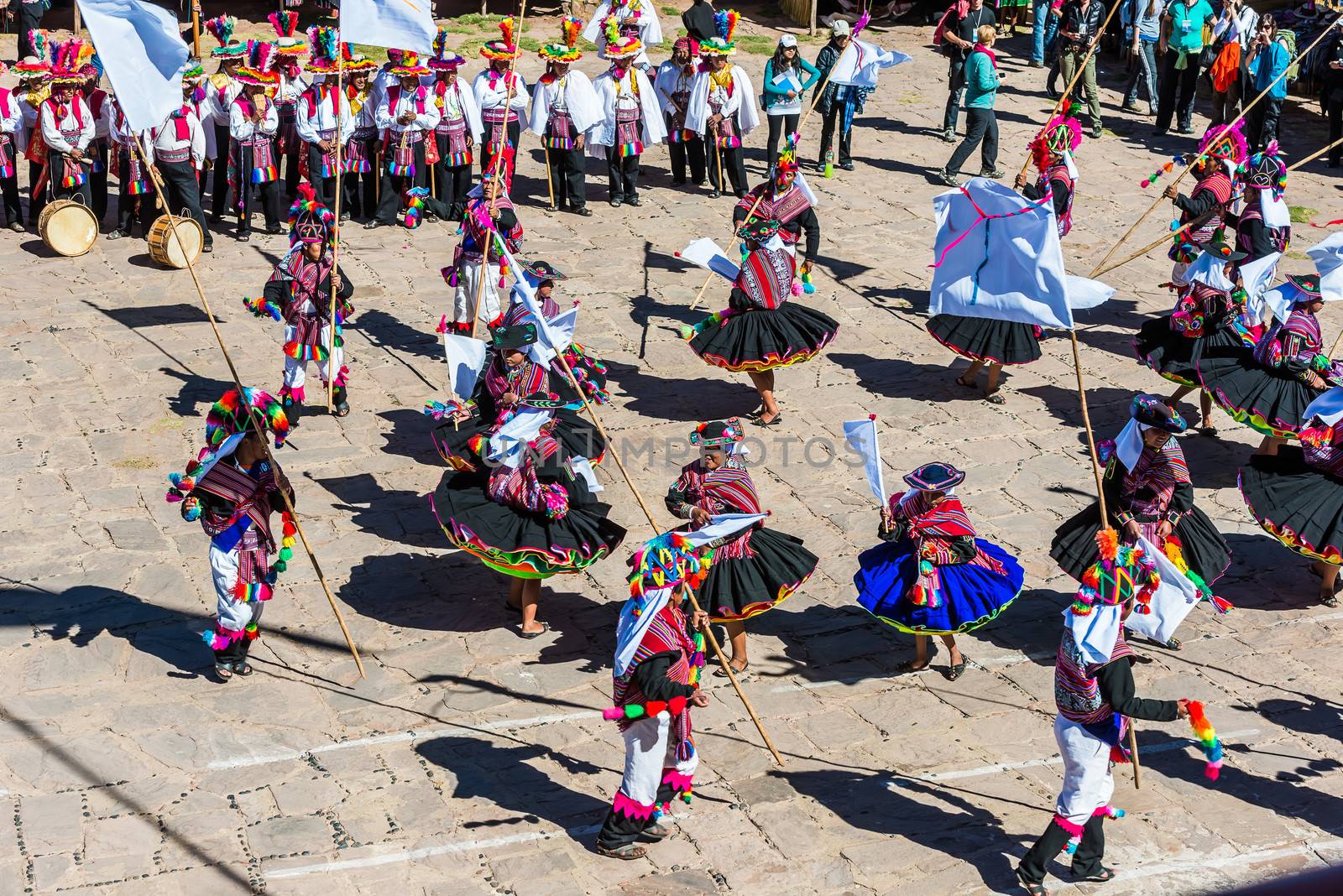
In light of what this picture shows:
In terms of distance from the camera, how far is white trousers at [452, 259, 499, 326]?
13000mm

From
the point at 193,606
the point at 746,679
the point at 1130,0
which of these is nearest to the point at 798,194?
the point at 746,679

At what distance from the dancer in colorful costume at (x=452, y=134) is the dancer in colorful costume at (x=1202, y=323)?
775 cm

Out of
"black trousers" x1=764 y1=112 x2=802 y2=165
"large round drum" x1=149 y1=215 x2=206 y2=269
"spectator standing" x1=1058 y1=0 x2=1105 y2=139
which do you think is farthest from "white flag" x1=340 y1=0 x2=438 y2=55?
"spectator standing" x1=1058 y1=0 x2=1105 y2=139

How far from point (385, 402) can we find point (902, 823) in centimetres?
648

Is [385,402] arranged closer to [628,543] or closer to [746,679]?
[628,543]

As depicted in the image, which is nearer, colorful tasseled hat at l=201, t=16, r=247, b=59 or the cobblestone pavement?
the cobblestone pavement

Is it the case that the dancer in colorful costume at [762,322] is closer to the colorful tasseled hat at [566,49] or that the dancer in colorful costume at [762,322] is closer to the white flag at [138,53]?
the white flag at [138,53]

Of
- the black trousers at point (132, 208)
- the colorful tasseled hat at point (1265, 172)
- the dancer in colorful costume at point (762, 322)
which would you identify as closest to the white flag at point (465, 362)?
the dancer in colorful costume at point (762, 322)

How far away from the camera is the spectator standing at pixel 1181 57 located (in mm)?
19734

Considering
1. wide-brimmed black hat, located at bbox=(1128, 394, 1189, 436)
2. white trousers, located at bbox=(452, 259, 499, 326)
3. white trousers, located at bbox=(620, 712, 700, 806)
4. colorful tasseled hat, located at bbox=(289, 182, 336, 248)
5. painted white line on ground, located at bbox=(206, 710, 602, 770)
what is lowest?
painted white line on ground, located at bbox=(206, 710, 602, 770)

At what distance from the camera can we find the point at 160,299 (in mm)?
14766

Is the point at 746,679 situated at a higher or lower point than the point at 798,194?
lower

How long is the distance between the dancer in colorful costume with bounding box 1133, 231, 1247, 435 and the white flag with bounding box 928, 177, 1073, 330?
10.2 feet

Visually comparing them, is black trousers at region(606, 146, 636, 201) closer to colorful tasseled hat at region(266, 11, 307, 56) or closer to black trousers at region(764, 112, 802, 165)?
black trousers at region(764, 112, 802, 165)
